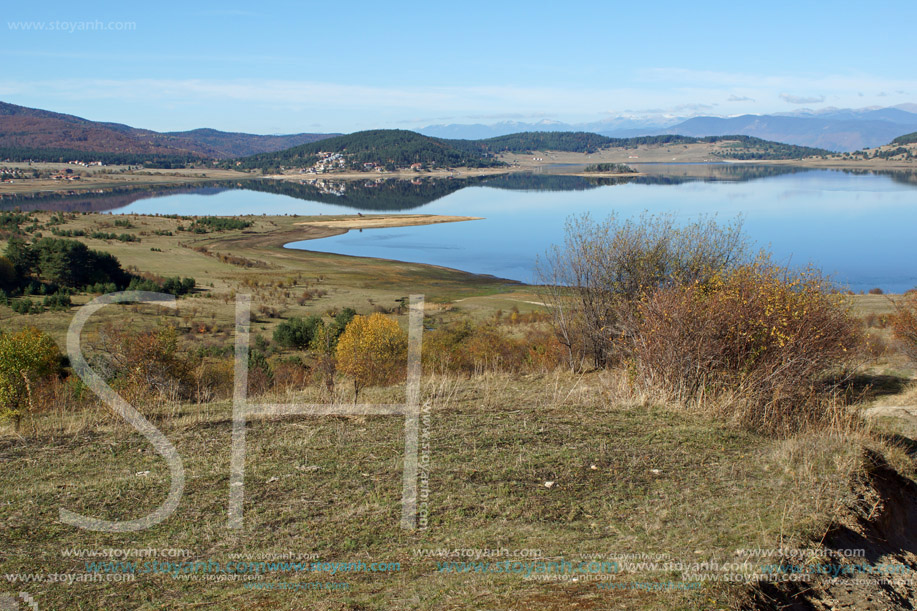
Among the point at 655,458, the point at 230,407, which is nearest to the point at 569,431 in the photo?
the point at 655,458

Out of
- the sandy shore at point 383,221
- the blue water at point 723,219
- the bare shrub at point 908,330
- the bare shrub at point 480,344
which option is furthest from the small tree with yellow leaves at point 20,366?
the sandy shore at point 383,221

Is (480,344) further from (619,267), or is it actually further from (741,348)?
(741,348)

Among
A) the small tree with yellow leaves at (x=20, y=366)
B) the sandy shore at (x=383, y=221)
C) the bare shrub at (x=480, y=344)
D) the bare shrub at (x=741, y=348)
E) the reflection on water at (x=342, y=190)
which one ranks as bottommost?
the bare shrub at (x=480, y=344)

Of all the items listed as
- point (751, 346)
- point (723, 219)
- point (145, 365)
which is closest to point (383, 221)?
point (723, 219)

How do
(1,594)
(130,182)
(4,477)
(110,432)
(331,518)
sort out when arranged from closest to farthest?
(1,594)
(331,518)
(4,477)
(110,432)
(130,182)

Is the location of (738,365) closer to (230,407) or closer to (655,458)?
(655,458)

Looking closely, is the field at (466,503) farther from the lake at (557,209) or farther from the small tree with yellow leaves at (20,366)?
the lake at (557,209)
